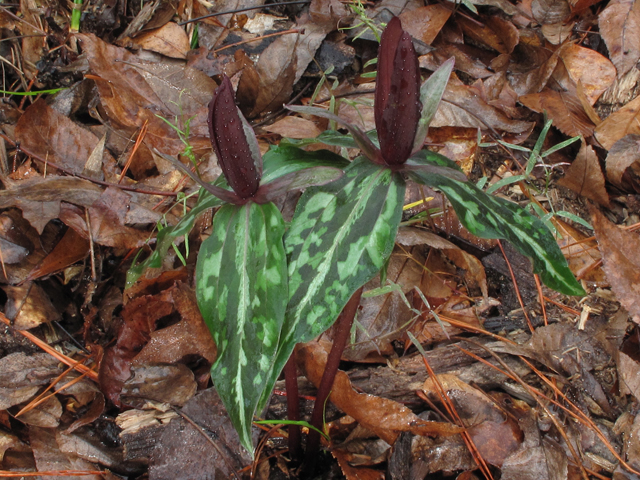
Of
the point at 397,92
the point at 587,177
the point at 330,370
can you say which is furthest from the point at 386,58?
the point at 587,177

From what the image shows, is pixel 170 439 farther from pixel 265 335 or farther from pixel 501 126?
pixel 501 126

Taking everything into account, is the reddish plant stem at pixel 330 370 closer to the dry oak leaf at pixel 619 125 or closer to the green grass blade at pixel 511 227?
the green grass blade at pixel 511 227

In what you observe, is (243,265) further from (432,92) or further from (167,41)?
(167,41)

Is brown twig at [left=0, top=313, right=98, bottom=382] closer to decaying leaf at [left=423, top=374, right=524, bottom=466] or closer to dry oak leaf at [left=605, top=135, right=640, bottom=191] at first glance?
decaying leaf at [left=423, top=374, right=524, bottom=466]

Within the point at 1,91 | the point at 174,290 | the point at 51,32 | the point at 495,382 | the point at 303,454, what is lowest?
the point at 303,454

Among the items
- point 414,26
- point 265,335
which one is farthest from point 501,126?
point 265,335

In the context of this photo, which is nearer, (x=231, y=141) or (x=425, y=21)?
(x=231, y=141)
